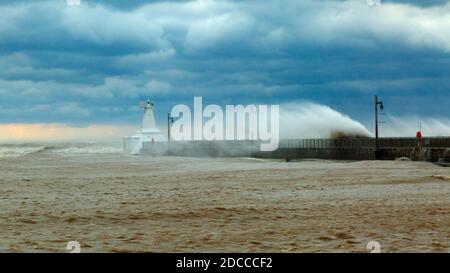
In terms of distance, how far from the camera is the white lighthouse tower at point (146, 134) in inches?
2431

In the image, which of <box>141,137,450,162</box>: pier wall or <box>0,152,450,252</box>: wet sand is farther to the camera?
<box>141,137,450,162</box>: pier wall

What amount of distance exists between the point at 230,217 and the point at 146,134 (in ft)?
171

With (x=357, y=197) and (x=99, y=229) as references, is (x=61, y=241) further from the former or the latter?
(x=357, y=197)

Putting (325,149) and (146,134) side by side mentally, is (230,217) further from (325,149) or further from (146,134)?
(146,134)

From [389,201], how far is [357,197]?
1.08 m

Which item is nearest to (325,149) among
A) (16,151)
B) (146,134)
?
(146,134)

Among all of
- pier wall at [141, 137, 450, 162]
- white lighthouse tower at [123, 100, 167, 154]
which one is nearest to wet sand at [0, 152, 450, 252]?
pier wall at [141, 137, 450, 162]

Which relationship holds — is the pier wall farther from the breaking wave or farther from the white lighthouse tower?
the breaking wave

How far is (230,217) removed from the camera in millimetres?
10672

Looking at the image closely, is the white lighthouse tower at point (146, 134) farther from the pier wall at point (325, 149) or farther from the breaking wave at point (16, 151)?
the breaking wave at point (16, 151)

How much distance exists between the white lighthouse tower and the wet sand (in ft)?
143

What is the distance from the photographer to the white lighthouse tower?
61.8 metres
